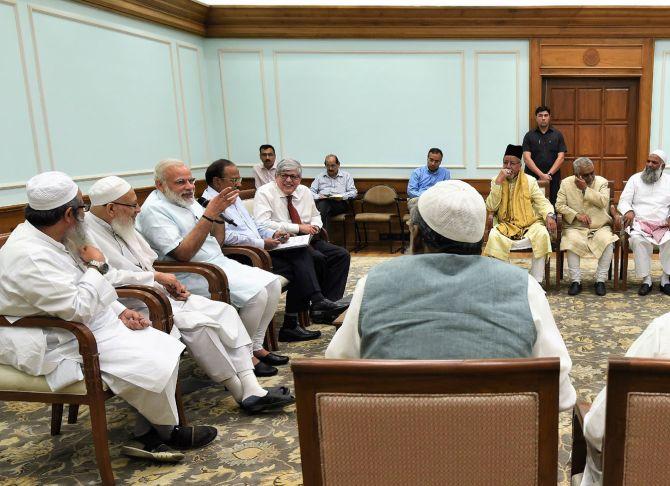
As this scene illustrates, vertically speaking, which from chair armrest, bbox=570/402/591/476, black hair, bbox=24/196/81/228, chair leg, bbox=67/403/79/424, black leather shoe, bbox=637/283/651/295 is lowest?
black leather shoe, bbox=637/283/651/295

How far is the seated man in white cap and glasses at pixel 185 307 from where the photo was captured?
2836 mm

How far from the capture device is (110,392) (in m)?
2.38

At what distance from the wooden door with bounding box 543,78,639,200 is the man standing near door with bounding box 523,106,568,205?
1.73 feet

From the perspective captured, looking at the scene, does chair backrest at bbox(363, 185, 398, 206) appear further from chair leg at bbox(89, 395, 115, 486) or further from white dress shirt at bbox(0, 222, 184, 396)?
chair leg at bbox(89, 395, 115, 486)

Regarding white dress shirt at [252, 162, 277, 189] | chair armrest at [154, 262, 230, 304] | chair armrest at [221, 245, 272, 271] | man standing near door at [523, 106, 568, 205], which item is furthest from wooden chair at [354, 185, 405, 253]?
chair armrest at [154, 262, 230, 304]

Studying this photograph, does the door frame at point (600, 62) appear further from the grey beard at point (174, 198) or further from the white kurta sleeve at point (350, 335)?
the white kurta sleeve at point (350, 335)

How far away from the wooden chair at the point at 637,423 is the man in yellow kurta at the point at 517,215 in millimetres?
3993

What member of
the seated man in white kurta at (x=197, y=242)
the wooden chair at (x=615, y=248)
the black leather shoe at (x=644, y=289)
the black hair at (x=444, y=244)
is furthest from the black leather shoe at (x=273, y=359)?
the black leather shoe at (x=644, y=289)

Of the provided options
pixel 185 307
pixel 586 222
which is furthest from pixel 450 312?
pixel 586 222

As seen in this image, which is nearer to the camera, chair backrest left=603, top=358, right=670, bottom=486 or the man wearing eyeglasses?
chair backrest left=603, top=358, right=670, bottom=486

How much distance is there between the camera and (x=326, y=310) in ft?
14.1

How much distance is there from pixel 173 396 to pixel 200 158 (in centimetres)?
545

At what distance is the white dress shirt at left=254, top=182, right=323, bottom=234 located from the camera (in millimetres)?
4332

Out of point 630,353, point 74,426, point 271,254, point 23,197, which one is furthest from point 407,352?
point 23,197
